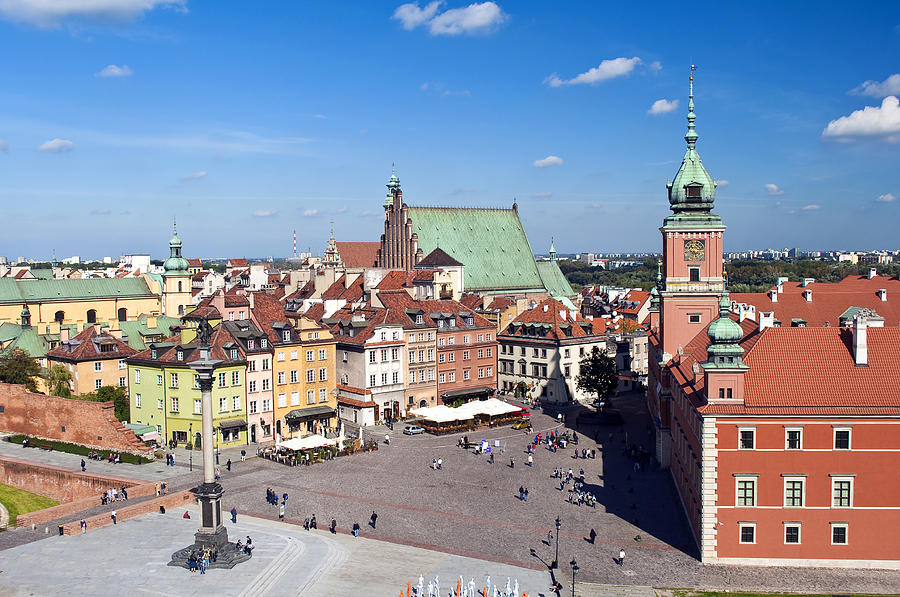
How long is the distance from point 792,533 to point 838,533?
2.10 meters

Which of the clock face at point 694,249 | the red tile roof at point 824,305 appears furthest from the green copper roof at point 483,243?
the clock face at point 694,249

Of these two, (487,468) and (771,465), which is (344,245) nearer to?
(487,468)

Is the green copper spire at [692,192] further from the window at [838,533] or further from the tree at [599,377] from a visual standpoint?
the window at [838,533]

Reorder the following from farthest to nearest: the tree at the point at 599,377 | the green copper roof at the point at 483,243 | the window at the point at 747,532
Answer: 1. the green copper roof at the point at 483,243
2. the tree at the point at 599,377
3. the window at the point at 747,532

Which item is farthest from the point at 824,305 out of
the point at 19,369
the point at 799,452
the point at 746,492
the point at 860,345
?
the point at 19,369

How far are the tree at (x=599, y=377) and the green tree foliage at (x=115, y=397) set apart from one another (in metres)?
40.8

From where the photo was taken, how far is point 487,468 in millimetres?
61438

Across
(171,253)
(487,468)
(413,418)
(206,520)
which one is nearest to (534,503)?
(487,468)

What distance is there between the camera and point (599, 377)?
264 ft

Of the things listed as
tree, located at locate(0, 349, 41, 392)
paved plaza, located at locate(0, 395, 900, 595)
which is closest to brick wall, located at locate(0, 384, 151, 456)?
tree, located at locate(0, 349, 41, 392)

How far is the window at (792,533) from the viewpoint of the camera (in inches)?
1620

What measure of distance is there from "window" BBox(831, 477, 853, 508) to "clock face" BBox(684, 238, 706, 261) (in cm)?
3072

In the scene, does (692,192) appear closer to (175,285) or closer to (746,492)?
(746,492)

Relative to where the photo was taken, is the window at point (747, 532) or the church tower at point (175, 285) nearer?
the window at point (747, 532)
